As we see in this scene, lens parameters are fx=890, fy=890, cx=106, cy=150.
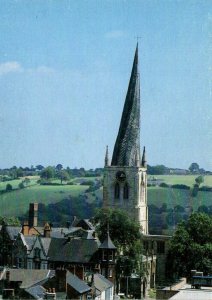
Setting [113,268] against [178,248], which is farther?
[178,248]

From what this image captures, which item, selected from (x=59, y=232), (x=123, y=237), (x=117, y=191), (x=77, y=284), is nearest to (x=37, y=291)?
(x=77, y=284)

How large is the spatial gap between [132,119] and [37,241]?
30.7 metres

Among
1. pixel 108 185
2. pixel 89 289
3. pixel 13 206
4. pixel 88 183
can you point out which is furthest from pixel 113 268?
pixel 88 183

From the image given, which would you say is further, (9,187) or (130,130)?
(9,187)

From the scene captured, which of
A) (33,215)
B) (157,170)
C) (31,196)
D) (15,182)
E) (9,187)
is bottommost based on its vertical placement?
(33,215)

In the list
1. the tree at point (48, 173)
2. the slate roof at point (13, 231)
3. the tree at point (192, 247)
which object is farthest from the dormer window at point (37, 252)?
the tree at point (48, 173)

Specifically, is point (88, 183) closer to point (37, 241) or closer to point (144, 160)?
point (144, 160)

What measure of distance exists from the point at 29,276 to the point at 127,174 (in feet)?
148

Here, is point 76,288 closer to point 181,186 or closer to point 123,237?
point 123,237

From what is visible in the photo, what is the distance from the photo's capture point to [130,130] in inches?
4018

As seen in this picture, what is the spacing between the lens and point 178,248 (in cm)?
7931

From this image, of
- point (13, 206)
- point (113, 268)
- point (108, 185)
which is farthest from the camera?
point (13, 206)

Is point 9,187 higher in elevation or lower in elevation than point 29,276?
higher

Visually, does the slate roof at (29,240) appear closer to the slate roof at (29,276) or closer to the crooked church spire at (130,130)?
the slate roof at (29,276)
